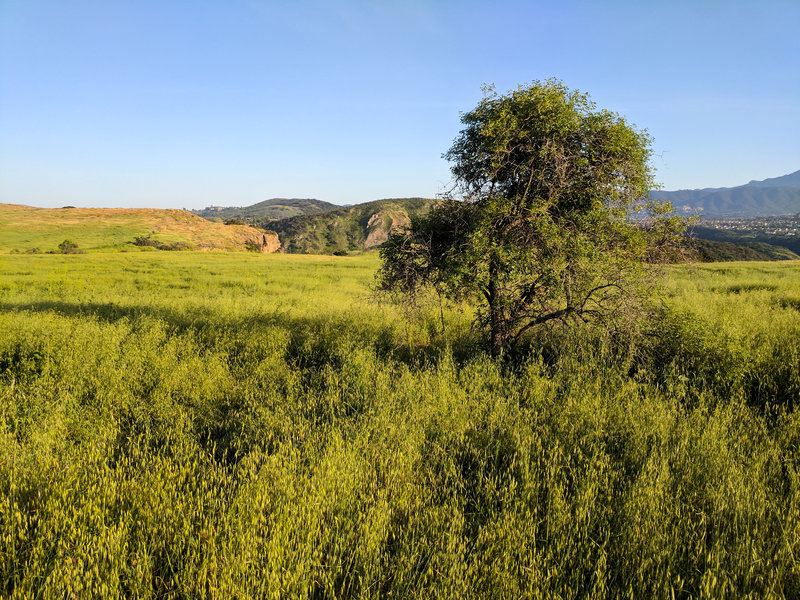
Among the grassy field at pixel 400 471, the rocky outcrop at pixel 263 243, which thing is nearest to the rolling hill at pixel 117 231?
the rocky outcrop at pixel 263 243

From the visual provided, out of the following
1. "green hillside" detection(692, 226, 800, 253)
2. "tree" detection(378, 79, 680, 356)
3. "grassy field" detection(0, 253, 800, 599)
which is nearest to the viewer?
"grassy field" detection(0, 253, 800, 599)

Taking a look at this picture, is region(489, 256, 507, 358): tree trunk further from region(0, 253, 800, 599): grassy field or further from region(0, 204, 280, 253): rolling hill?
region(0, 204, 280, 253): rolling hill

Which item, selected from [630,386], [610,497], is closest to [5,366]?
[610,497]

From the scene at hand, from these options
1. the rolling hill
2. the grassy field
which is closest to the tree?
the grassy field

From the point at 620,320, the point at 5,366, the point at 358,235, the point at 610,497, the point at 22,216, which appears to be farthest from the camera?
the point at 358,235

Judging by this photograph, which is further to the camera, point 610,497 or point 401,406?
point 401,406

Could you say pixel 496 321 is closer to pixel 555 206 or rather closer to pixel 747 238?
pixel 555 206

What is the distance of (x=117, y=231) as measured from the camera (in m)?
82.3

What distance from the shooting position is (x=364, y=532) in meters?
3.01

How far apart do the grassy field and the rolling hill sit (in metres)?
69.0

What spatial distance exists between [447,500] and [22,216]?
141529mm

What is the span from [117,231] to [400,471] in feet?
334

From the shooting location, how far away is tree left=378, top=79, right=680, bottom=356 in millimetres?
6496

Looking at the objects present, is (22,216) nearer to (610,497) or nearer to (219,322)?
(219,322)
